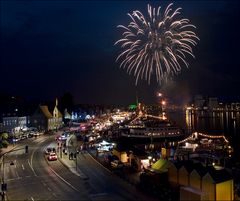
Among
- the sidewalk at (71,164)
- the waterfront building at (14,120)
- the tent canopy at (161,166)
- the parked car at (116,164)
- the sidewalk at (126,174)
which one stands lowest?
the sidewalk at (126,174)

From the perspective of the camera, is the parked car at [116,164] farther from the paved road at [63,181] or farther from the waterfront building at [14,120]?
the waterfront building at [14,120]

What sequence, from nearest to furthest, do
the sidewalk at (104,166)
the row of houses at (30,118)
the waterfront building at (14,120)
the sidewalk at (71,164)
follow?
the sidewalk at (104,166)
the sidewalk at (71,164)
the waterfront building at (14,120)
the row of houses at (30,118)

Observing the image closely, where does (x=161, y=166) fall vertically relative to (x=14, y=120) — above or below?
below

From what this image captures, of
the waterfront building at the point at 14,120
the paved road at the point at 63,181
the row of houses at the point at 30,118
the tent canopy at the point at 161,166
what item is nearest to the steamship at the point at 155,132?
the row of houses at the point at 30,118

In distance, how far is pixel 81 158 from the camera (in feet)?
141

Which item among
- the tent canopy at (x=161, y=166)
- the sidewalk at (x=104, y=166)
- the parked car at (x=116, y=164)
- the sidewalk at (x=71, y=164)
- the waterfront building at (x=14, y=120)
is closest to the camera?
the tent canopy at (x=161, y=166)

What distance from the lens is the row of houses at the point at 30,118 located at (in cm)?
7729

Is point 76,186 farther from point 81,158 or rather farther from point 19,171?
point 81,158

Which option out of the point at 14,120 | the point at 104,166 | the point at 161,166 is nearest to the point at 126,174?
the point at 161,166

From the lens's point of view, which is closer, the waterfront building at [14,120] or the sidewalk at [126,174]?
the sidewalk at [126,174]

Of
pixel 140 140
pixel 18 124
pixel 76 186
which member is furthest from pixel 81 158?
pixel 140 140

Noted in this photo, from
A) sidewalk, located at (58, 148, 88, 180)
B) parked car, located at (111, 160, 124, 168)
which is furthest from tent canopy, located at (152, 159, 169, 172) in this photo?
sidewalk, located at (58, 148, 88, 180)

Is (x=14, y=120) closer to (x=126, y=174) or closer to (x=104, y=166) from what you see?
(x=104, y=166)

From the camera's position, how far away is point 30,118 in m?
86.1
